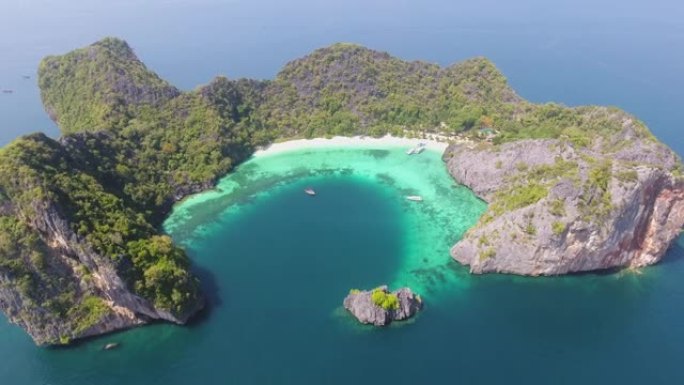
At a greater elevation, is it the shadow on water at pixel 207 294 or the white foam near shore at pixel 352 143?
the white foam near shore at pixel 352 143

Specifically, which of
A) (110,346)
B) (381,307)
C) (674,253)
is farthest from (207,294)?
(674,253)

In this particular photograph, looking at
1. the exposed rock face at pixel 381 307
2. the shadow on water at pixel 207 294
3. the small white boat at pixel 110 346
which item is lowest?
the small white boat at pixel 110 346

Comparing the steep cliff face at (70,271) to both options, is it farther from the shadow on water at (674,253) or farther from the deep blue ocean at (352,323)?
the shadow on water at (674,253)

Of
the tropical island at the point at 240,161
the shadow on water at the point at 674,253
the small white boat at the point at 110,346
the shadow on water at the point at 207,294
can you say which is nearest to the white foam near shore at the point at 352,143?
the tropical island at the point at 240,161

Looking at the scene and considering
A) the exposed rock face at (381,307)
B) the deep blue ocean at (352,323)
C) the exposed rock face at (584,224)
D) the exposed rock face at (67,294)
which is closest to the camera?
the deep blue ocean at (352,323)

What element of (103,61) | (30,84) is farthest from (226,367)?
(30,84)

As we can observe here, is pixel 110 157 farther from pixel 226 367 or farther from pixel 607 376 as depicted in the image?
pixel 607 376

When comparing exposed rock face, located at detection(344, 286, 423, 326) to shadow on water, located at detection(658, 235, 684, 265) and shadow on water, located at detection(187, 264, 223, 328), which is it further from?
shadow on water, located at detection(658, 235, 684, 265)
